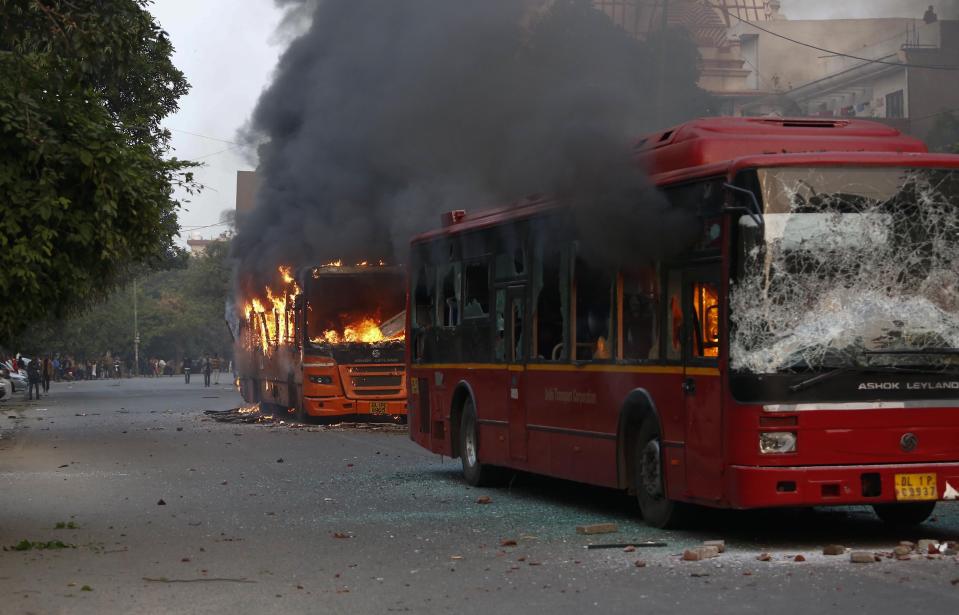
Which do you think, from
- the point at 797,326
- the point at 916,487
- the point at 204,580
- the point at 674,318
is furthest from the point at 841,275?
the point at 204,580

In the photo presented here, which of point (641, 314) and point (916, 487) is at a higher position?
point (641, 314)

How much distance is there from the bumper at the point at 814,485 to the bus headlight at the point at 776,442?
0.12 metres

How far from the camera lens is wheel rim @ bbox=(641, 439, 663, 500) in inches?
464

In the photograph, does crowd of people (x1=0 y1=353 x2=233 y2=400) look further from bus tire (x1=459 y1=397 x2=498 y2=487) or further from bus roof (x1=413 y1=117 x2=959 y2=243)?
bus roof (x1=413 y1=117 x2=959 y2=243)

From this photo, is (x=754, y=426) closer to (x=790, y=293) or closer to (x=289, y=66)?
(x=790, y=293)

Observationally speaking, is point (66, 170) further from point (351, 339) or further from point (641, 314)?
point (351, 339)

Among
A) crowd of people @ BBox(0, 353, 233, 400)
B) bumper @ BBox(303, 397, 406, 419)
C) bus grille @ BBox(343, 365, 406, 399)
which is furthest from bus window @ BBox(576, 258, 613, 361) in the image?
crowd of people @ BBox(0, 353, 233, 400)

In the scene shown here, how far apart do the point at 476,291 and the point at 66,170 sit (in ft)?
17.7

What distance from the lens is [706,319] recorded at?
1096cm

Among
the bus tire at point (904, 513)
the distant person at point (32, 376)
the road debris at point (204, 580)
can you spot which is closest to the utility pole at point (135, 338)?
the distant person at point (32, 376)

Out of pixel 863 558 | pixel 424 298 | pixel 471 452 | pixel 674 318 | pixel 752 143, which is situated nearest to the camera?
pixel 863 558

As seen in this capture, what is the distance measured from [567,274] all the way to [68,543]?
474cm

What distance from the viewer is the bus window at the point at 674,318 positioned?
37.2ft

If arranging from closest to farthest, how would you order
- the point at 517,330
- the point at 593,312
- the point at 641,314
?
the point at 641,314
the point at 593,312
the point at 517,330
